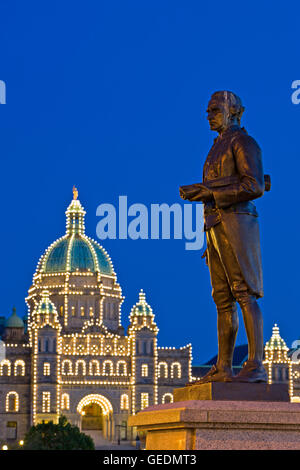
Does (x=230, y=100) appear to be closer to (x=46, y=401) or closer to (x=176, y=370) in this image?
(x=46, y=401)

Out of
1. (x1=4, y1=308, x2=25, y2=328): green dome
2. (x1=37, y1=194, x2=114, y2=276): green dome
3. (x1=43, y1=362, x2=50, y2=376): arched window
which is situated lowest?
(x1=43, y1=362, x2=50, y2=376): arched window

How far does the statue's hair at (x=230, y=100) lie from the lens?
14164mm

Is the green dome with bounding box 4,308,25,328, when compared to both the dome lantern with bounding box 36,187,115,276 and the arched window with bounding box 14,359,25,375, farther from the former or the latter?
the arched window with bounding box 14,359,25,375

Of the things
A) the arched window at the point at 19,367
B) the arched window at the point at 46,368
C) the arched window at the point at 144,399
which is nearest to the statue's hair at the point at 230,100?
the arched window at the point at 46,368

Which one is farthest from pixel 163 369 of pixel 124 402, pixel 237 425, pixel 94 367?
pixel 237 425

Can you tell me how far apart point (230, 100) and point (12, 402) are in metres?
95.1

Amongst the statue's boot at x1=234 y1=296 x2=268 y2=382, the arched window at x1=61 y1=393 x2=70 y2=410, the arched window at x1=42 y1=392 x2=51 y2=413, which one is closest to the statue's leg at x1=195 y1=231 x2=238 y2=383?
the statue's boot at x1=234 y1=296 x2=268 y2=382

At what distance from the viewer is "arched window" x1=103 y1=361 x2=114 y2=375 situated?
108 meters

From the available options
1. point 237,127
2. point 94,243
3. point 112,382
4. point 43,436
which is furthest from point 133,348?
point 237,127

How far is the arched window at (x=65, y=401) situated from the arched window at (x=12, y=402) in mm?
4511

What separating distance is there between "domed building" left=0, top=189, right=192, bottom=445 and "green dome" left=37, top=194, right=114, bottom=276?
1369 millimetres

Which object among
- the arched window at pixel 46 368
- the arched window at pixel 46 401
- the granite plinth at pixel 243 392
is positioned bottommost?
the granite plinth at pixel 243 392

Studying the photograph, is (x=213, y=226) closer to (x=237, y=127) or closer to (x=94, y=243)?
(x=237, y=127)

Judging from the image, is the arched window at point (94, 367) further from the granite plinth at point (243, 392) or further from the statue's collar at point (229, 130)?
the granite plinth at point (243, 392)
